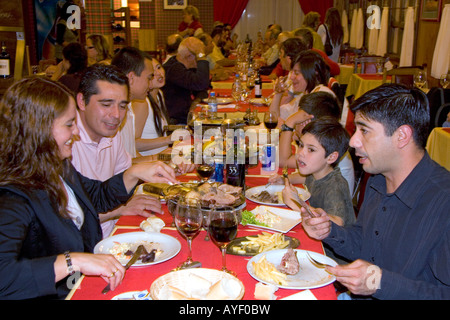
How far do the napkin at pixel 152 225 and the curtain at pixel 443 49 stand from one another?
5.12 meters

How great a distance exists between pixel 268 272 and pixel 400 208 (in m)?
0.55

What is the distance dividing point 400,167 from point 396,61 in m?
7.69

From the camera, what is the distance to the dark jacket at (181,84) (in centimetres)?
518

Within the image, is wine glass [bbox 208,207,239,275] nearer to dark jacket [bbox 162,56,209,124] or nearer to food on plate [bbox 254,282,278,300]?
food on plate [bbox 254,282,278,300]

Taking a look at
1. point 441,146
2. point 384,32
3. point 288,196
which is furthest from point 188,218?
point 384,32

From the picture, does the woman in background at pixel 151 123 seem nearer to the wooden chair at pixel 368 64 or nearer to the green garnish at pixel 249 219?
the green garnish at pixel 249 219

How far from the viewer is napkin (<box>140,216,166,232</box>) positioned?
1.81m

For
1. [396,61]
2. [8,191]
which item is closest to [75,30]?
[396,61]

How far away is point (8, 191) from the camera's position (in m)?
1.40

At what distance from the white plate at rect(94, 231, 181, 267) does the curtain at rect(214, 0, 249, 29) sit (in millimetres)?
12548

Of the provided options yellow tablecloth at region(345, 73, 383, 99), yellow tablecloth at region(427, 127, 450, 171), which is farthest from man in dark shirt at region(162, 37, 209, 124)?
yellow tablecloth at region(427, 127, 450, 171)

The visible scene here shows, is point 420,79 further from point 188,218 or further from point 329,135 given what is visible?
point 188,218

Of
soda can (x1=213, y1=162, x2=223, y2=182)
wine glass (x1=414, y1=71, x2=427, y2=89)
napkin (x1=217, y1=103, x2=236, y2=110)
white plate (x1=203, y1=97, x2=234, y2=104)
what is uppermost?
wine glass (x1=414, y1=71, x2=427, y2=89)
